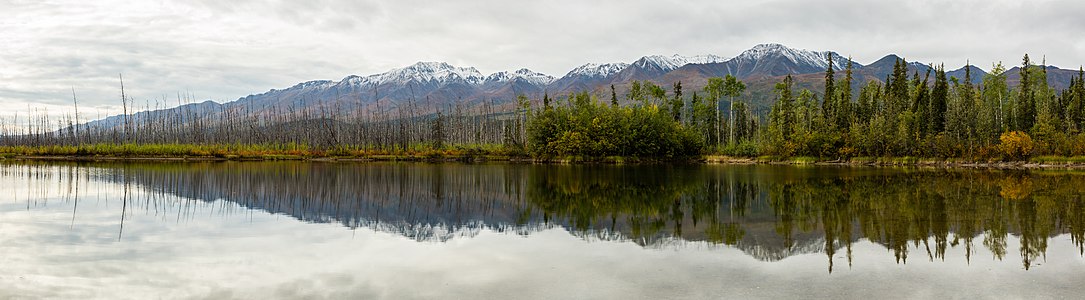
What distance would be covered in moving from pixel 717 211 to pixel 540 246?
9037 millimetres

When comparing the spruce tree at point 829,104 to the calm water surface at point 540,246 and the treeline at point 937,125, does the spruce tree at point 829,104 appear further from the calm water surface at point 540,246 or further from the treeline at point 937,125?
the calm water surface at point 540,246

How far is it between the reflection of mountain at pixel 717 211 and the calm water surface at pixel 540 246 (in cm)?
10

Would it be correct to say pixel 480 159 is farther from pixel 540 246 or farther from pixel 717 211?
pixel 540 246

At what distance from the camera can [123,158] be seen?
3091 inches

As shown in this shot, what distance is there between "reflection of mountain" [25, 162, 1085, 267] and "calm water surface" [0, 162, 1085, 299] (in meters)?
0.10

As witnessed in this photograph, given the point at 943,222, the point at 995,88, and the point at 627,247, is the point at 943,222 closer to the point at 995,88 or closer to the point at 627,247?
the point at 627,247

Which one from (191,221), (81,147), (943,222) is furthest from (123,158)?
(943,222)

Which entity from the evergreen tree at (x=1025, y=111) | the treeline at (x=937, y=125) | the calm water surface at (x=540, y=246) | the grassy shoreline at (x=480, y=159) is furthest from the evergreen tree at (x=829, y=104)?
the calm water surface at (x=540, y=246)

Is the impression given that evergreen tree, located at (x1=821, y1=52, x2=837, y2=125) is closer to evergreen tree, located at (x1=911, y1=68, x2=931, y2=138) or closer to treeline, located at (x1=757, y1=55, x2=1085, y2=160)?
treeline, located at (x1=757, y1=55, x2=1085, y2=160)

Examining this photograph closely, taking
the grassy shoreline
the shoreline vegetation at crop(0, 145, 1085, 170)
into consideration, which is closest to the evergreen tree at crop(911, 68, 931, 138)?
the grassy shoreline

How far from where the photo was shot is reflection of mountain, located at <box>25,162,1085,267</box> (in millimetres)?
16016

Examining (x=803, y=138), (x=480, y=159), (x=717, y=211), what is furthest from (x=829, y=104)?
(x=717, y=211)

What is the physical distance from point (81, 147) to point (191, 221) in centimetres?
7833

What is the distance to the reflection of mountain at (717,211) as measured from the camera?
16016 millimetres
